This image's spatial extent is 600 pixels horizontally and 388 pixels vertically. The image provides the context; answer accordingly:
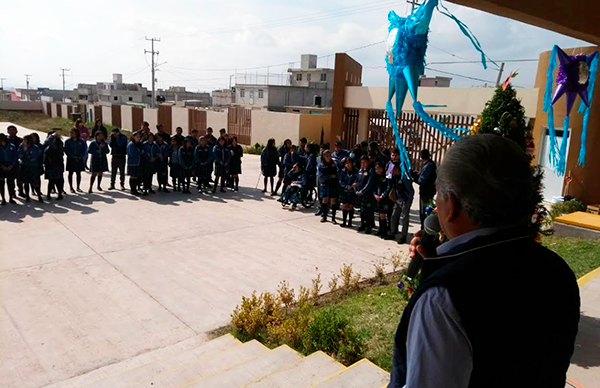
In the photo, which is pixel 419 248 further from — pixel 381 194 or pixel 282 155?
pixel 282 155

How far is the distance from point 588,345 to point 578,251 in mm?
3533

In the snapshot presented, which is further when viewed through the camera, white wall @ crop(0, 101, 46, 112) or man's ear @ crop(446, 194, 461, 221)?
white wall @ crop(0, 101, 46, 112)

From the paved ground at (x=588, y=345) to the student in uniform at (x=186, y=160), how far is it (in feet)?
29.5

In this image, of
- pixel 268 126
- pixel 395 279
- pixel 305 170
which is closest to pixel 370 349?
pixel 395 279

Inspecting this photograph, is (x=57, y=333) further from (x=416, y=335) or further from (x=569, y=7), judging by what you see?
(x=569, y=7)

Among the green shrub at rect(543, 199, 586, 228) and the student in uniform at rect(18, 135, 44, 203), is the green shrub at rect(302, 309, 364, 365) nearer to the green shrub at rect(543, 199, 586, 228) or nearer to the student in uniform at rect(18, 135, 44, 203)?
the green shrub at rect(543, 199, 586, 228)

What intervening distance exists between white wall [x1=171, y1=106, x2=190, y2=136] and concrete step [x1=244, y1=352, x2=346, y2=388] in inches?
1039

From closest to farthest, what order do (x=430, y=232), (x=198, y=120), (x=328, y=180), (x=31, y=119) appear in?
(x=430, y=232) → (x=328, y=180) → (x=198, y=120) → (x=31, y=119)

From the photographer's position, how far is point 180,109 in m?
29.3

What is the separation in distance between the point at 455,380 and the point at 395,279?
18.3 ft

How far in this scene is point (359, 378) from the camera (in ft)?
11.1

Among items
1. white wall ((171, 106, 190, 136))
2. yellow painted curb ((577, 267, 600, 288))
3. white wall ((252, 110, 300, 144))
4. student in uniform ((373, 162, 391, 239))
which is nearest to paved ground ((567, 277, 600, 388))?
yellow painted curb ((577, 267, 600, 288))

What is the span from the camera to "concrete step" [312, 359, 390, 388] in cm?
327

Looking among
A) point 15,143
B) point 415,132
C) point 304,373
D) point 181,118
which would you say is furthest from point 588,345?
point 181,118
